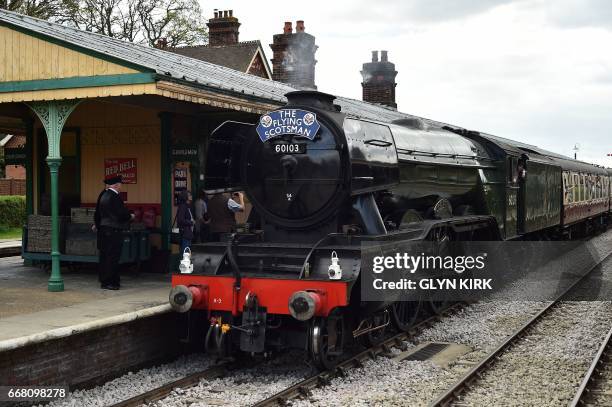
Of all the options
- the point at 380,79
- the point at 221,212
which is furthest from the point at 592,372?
the point at 380,79

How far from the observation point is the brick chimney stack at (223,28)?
2858 centimetres

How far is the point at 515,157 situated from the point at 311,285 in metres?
7.03

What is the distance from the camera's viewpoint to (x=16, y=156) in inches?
445

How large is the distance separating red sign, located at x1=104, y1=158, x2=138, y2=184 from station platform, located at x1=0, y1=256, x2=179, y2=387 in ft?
6.45

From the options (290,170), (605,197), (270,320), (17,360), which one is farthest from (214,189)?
(605,197)

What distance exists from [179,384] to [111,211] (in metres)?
2.95

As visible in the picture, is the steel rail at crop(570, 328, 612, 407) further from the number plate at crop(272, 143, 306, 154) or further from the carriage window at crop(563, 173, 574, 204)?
the carriage window at crop(563, 173, 574, 204)

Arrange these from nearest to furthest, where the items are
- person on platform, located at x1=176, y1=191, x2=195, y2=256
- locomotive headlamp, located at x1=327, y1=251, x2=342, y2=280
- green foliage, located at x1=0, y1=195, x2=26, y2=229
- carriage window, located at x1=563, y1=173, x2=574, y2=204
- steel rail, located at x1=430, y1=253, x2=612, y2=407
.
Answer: steel rail, located at x1=430, y1=253, x2=612, y2=407 < locomotive headlamp, located at x1=327, y1=251, x2=342, y2=280 < person on platform, located at x1=176, y1=191, x2=195, y2=256 < carriage window, located at x1=563, y1=173, x2=574, y2=204 < green foliage, located at x1=0, y1=195, x2=26, y2=229

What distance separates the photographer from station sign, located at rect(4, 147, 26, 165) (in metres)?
11.2

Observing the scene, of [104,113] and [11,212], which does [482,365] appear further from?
[11,212]

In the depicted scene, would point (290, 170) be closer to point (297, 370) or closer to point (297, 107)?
point (297, 107)

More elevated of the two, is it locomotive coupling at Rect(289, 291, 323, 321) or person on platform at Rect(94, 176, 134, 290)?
person on platform at Rect(94, 176, 134, 290)

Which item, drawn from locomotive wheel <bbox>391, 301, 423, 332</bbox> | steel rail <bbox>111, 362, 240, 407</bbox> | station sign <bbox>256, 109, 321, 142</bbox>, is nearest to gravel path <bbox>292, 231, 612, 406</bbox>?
locomotive wheel <bbox>391, 301, 423, 332</bbox>

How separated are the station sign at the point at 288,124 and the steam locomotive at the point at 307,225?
11 millimetres
